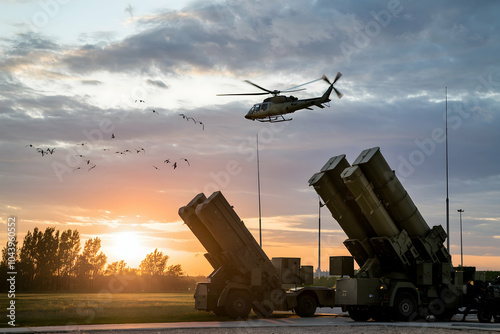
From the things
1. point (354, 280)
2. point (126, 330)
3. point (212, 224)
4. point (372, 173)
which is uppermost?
point (372, 173)

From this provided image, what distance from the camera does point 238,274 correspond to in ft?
85.0

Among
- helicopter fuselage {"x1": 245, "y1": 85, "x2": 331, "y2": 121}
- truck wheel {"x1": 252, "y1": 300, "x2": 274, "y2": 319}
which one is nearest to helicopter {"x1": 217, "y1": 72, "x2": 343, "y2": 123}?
→ helicopter fuselage {"x1": 245, "y1": 85, "x2": 331, "y2": 121}

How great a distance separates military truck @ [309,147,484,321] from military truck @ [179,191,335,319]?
1.93 metres

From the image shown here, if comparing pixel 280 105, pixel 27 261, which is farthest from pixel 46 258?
pixel 280 105

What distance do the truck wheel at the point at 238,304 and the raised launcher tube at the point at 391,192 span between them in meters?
7.36

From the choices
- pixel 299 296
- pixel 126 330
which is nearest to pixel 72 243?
pixel 299 296

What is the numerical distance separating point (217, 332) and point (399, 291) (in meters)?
9.88

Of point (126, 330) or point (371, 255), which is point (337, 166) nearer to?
point (371, 255)

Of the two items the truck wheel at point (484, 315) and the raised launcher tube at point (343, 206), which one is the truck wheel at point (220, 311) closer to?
the raised launcher tube at point (343, 206)

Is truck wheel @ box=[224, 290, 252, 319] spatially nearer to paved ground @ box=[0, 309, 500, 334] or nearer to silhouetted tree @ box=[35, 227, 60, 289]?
paved ground @ box=[0, 309, 500, 334]

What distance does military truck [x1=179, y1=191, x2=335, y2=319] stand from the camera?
2539 cm

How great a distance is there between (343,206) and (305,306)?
196 inches

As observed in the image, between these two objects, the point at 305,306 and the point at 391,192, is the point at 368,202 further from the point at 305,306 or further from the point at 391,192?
the point at 305,306

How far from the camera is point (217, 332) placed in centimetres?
1884
